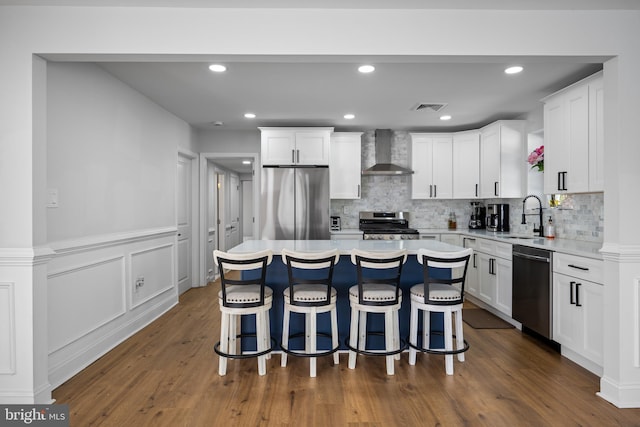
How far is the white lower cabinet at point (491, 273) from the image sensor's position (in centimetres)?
395

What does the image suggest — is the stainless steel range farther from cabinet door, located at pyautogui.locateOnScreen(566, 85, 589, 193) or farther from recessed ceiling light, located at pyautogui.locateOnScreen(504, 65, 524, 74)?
recessed ceiling light, located at pyautogui.locateOnScreen(504, 65, 524, 74)

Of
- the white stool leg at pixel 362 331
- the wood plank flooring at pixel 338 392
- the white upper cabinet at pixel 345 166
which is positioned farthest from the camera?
the white upper cabinet at pixel 345 166

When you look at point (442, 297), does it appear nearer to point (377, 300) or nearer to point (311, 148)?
point (377, 300)

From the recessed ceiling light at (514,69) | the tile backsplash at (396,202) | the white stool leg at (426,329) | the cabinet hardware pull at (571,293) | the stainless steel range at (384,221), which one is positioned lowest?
the white stool leg at (426,329)

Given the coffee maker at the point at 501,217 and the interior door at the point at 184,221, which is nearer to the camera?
the coffee maker at the point at 501,217

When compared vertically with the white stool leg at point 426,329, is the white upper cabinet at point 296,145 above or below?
above

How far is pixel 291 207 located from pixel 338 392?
3020mm

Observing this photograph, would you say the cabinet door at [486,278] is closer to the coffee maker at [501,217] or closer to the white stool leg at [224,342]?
the coffee maker at [501,217]

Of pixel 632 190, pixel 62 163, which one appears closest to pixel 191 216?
pixel 62 163

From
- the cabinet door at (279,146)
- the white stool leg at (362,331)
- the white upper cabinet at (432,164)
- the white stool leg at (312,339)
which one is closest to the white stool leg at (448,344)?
the white stool leg at (362,331)

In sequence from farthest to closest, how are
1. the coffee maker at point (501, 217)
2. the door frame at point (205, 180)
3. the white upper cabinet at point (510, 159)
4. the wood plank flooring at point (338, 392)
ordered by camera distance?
the door frame at point (205, 180)
the coffee maker at point (501, 217)
the white upper cabinet at point (510, 159)
the wood plank flooring at point (338, 392)

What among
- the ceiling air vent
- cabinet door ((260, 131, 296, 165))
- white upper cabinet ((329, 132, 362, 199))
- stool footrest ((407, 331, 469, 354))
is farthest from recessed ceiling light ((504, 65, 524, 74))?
cabinet door ((260, 131, 296, 165))

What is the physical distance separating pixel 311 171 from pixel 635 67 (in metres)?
3.59

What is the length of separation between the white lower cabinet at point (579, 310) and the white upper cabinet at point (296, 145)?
3.20 m
